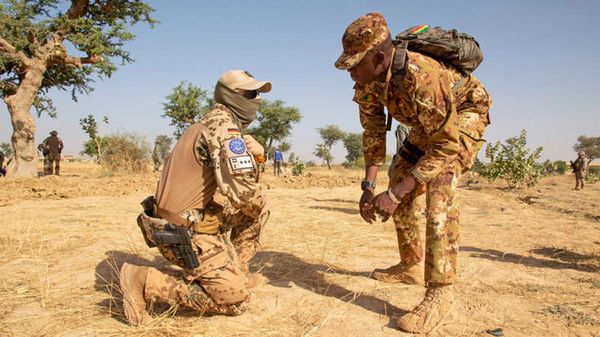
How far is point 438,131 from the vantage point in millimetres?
2230

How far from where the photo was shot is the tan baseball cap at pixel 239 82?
8.18 ft

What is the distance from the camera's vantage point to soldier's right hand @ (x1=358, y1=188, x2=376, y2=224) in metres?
2.42

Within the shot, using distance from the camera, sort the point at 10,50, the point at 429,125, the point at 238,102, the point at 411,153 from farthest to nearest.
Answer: the point at 10,50
the point at 411,153
the point at 238,102
the point at 429,125

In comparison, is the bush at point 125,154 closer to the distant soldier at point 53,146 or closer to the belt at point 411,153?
the distant soldier at point 53,146

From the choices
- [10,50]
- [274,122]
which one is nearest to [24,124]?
[10,50]

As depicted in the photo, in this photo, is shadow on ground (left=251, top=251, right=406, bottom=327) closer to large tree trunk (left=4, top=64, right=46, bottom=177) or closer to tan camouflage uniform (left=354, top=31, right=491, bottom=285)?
tan camouflage uniform (left=354, top=31, right=491, bottom=285)

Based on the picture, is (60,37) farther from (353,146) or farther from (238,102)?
(353,146)

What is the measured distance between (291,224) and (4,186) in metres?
7.90

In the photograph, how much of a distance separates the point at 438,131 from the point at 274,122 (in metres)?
37.6

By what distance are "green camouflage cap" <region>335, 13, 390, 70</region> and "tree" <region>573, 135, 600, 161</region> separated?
2277 inches

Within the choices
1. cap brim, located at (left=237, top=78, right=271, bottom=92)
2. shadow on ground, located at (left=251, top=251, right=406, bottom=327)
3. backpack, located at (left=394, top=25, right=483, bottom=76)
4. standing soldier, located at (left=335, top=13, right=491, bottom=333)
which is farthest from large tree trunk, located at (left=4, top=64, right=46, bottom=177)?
backpack, located at (left=394, top=25, right=483, bottom=76)

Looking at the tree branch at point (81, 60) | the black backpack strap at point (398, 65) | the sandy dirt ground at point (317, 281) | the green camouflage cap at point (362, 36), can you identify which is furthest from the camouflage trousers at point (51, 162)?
the black backpack strap at point (398, 65)

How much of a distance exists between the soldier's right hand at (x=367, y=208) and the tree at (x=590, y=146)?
57491 millimetres

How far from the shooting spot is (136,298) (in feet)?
7.40
